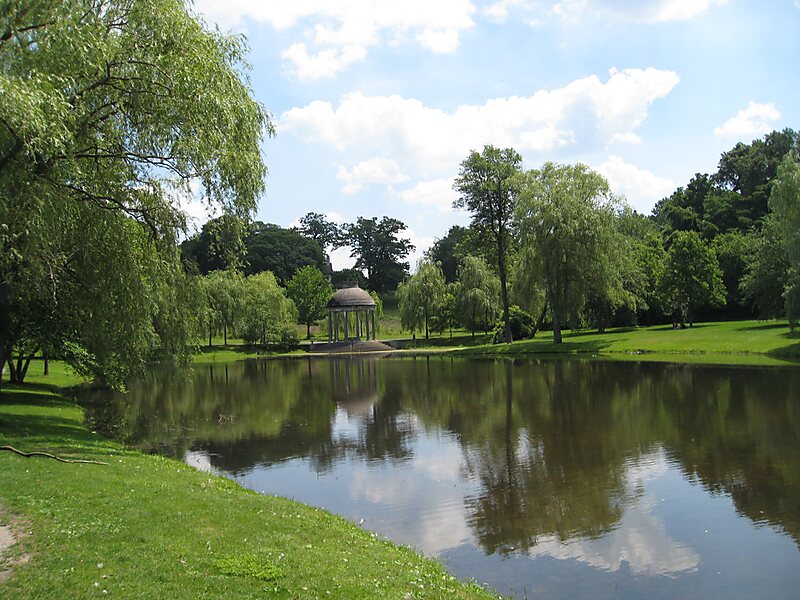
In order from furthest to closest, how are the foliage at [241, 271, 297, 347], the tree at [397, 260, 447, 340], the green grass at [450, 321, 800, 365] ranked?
the foliage at [241, 271, 297, 347] → the tree at [397, 260, 447, 340] → the green grass at [450, 321, 800, 365]

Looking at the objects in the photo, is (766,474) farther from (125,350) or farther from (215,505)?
(125,350)

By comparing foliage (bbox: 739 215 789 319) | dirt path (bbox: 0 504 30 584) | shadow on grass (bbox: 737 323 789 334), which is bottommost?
dirt path (bbox: 0 504 30 584)

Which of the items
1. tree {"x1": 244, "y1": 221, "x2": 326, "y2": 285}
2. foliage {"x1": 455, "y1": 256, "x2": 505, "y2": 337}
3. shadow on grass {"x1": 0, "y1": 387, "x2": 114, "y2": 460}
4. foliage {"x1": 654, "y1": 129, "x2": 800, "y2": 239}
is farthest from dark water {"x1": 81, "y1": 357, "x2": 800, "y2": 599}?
tree {"x1": 244, "y1": 221, "x2": 326, "y2": 285}

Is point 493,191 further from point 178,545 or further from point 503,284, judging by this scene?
point 178,545

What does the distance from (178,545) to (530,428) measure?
12263 millimetres

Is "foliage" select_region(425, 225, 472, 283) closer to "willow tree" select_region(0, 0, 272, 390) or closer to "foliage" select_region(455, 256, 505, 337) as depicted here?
"foliage" select_region(455, 256, 505, 337)

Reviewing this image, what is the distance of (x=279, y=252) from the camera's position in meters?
96.9

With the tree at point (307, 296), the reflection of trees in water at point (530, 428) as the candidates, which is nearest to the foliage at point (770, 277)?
the reflection of trees in water at point (530, 428)

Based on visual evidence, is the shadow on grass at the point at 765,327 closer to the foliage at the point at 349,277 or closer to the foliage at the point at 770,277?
A: the foliage at the point at 770,277

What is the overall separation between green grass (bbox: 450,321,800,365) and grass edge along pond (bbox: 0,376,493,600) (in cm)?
2767

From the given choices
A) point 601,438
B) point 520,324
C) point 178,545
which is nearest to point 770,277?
point 520,324

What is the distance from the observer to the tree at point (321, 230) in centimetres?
11550

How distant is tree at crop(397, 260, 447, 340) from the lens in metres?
60.0

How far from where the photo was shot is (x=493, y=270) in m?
56.7
